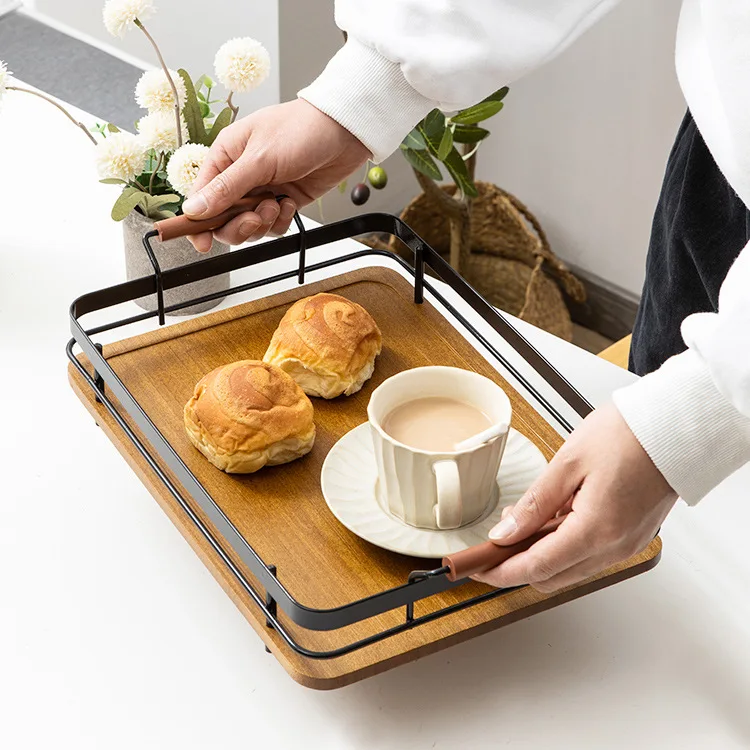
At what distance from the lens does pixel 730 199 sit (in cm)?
108

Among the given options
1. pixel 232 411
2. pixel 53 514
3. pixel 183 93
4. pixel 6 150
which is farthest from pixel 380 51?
pixel 6 150

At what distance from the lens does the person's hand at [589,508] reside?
2.36ft

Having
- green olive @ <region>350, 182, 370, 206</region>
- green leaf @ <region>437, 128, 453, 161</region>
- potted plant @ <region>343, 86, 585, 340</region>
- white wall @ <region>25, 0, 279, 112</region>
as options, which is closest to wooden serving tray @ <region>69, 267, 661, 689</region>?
green leaf @ <region>437, 128, 453, 161</region>

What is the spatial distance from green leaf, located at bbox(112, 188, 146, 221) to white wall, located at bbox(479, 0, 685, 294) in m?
1.41

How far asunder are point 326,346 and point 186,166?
0.82 feet

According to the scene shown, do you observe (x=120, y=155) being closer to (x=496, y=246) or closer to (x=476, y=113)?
(x=476, y=113)

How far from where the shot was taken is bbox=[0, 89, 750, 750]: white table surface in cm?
80

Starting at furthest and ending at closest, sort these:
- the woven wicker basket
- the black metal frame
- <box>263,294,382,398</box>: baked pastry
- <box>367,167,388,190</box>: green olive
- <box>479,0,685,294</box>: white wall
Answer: the woven wicker basket → <box>479,0,685,294</box>: white wall → <box>367,167,388,190</box>: green olive → <box>263,294,382,398</box>: baked pastry → the black metal frame

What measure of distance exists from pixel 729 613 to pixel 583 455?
268 millimetres

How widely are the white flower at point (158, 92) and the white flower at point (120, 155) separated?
0.05m

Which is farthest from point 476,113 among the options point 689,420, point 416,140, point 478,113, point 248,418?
point 689,420

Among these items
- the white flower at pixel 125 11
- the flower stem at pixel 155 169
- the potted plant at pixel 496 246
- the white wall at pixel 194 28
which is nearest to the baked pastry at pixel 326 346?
the flower stem at pixel 155 169

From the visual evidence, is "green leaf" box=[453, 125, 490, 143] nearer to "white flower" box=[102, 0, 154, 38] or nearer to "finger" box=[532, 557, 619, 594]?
"white flower" box=[102, 0, 154, 38]

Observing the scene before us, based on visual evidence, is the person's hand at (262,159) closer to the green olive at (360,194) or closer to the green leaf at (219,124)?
the green leaf at (219,124)
